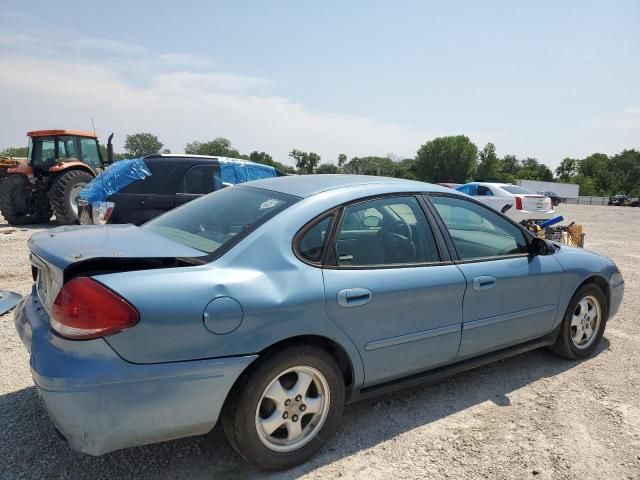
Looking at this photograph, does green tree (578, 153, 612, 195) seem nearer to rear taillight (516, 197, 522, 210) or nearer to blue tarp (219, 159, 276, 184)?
rear taillight (516, 197, 522, 210)

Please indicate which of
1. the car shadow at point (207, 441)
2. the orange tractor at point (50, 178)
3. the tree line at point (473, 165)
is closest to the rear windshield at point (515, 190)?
the orange tractor at point (50, 178)

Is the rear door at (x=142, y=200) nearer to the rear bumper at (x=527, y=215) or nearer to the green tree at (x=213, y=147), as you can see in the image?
the rear bumper at (x=527, y=215)

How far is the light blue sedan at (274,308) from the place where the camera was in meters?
1.96

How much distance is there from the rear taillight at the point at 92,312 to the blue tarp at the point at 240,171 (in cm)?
673

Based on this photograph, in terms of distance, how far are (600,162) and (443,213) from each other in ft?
393

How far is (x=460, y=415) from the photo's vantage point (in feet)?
9.92

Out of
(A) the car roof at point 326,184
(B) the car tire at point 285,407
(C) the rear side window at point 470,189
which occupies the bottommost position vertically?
(B) the car tire at point 285,407

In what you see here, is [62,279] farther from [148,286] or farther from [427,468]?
[427,468]

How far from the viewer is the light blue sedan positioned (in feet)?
6.43

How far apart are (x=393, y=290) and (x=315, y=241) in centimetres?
54

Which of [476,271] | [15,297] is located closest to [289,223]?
[476,271]

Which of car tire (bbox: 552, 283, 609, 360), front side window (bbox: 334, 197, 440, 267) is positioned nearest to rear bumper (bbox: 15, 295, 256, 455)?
front side window (bbox: 334, 197, 440, 267)

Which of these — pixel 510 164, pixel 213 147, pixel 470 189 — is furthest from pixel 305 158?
pixel 470 189

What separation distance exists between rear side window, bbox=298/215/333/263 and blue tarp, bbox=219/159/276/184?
20.7 feet
